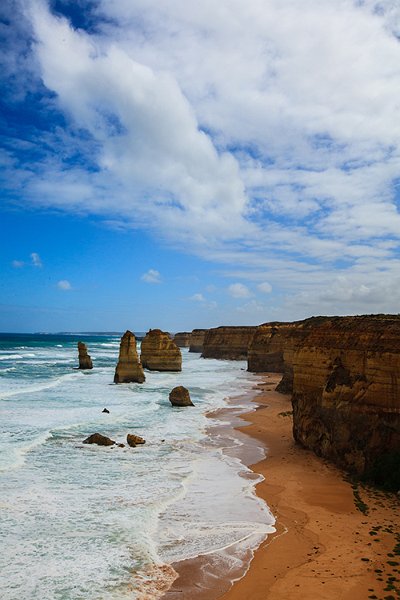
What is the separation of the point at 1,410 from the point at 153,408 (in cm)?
939

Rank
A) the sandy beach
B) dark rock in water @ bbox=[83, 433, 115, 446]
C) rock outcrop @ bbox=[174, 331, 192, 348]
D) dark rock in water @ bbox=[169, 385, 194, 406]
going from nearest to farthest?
the sandy beach → dark rock in water @ bbox=[83, 433, 115, 446] → dark rock in water @ bbox=[169, 385, 194, 406] → rock outcrop @ bbox=[174, 331, 192, 348]

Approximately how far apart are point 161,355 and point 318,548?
1890 inches

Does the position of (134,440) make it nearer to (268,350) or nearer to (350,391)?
(350,391)

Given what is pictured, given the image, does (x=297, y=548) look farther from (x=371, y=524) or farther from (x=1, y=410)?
(x=1, y=410)

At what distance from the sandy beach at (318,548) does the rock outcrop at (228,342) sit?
7032 centimetres

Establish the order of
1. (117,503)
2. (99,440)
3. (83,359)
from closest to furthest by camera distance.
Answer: (117,503), (99,440), (83,359)

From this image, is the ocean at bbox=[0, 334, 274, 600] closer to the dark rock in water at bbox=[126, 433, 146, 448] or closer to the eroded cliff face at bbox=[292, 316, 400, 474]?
the dark rock in water at bbox=[126, 433, 146, 448]

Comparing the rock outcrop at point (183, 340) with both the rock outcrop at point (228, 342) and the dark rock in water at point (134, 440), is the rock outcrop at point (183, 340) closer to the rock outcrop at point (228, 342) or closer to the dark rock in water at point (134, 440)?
the rock outcrop at point (228, 342)

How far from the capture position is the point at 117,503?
1435 centimetres

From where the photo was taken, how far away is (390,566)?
1023 cm

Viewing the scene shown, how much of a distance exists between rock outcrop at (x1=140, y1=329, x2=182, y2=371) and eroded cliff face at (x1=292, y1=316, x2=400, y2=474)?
1505 inches

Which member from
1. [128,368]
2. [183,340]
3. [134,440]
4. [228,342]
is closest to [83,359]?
[128,368]

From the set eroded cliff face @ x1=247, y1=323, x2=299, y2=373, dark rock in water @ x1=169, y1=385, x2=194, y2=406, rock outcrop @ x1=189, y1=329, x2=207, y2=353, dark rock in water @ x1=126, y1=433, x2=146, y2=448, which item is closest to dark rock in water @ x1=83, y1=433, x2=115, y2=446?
dark rock in water @ x1=126, y1=433, x2=146, y2=448

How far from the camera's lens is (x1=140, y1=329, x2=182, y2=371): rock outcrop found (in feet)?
193
